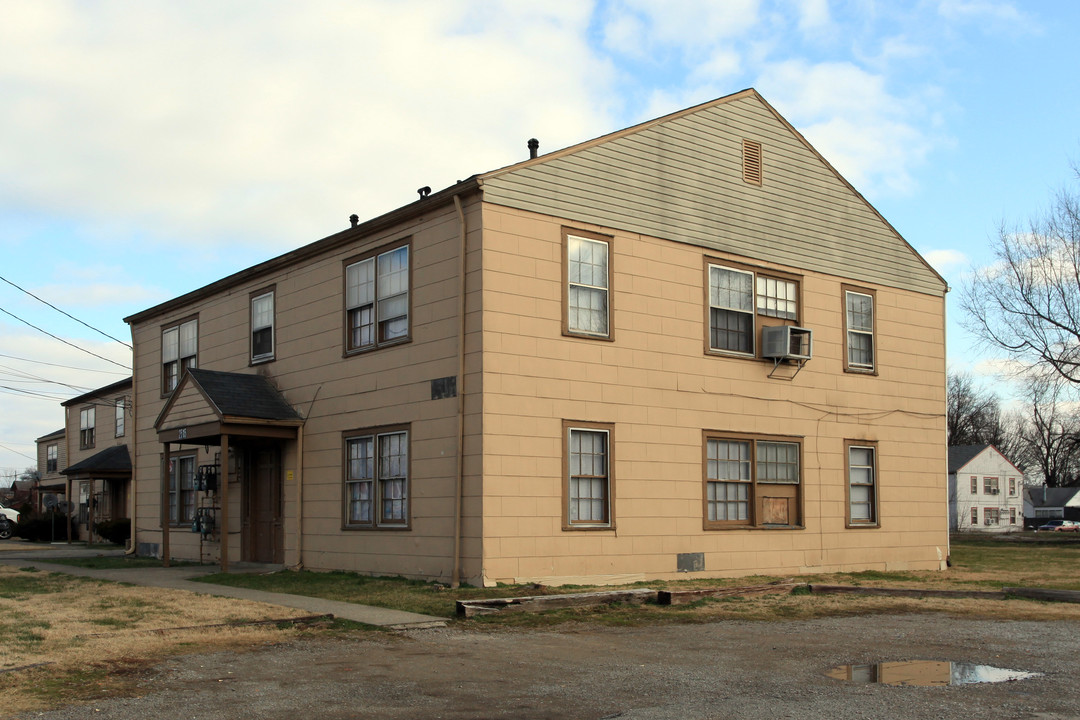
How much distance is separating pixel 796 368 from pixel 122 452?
25086 mm

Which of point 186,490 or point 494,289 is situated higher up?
point 494,289

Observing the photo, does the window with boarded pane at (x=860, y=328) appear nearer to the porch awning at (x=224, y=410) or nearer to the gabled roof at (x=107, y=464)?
the porch awning at (x=224, y=410)

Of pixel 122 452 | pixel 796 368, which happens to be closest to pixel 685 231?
pixel 796 368

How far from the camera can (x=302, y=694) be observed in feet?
25.7

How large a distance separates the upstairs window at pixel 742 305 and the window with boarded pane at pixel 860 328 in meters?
1.61

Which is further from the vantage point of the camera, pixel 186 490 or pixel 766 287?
pixel 186 490

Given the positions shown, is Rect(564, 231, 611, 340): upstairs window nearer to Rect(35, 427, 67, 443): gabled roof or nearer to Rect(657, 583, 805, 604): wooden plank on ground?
Rect(657, 583, 805, 604): wooden plank on ground

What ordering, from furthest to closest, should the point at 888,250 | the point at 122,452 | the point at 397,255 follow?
the point at 122,452 → the point at 888,250 → the point at 397,255

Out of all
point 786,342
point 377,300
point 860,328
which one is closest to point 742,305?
point 786,342

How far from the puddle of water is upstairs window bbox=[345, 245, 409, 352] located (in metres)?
9.76

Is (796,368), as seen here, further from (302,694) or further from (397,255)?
(302,694)

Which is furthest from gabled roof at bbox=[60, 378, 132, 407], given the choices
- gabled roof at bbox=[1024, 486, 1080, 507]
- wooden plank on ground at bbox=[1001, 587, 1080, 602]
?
gabled roof at bbox=[1024, 486, 1080, 507]

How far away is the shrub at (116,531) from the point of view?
3166cm

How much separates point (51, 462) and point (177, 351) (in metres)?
28.5
